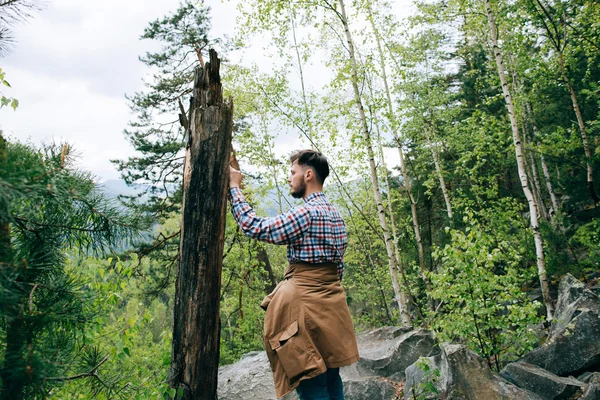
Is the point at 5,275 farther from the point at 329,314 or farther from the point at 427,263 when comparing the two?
the point at 427,263

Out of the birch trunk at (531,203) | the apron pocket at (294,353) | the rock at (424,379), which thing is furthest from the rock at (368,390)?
the birch trunk at (531,203)

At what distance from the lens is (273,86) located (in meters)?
12.8

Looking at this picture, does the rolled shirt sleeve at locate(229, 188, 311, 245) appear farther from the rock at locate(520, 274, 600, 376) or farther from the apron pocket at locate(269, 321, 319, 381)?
the rock at locate(520, 274, 600, 376)

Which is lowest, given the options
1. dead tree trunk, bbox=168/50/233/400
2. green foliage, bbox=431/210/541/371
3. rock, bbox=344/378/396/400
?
rock, bbox=344/378/396/400

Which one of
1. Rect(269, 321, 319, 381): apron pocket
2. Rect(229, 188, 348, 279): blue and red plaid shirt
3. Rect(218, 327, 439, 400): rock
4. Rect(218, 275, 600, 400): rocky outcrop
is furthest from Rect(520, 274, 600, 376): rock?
Rect(269, 321, 319, 381): apron pocket

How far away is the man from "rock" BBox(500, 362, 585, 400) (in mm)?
3314

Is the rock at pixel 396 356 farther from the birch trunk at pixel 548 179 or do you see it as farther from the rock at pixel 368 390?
the birch trunk at pixel 548 179

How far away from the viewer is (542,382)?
4578mm

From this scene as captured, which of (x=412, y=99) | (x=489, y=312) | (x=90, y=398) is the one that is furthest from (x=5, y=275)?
(x=412, y=99)

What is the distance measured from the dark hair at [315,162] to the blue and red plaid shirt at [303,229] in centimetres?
22

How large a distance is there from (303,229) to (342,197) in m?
11.7

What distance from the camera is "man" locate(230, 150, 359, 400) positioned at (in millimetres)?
2389

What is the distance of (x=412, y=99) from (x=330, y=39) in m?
4.41

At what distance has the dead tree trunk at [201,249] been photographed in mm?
2604
